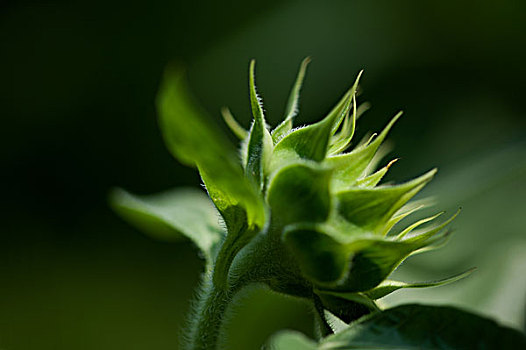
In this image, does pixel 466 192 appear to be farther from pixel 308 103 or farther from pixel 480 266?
pixel 308 103

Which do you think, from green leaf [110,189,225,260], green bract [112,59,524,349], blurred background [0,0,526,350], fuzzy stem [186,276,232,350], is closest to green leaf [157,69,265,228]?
green bract [112,59,524,349]

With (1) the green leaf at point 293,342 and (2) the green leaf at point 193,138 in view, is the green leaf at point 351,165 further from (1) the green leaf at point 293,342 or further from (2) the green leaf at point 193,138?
(1) the green leaf at point 293,342

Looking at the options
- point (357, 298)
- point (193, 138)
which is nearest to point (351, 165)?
point (357, 298)

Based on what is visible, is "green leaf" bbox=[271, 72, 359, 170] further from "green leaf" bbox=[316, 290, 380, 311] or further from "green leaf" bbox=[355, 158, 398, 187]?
"green leaf" bbox=[316, 290, 380, 311]

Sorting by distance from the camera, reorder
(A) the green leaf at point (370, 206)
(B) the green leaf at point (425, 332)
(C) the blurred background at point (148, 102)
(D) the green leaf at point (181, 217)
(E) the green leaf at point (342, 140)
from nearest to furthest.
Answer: (B) the green leaf at point (425, 332), (A) the green leaf at point (370, 206), (E) the green leaf at point (342, 140), (D) the green leaf at point (181, 217), (C) the blurred background at point (148, 102)

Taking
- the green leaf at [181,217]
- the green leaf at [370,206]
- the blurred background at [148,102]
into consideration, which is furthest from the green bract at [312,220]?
the blurred background at [148,102]
